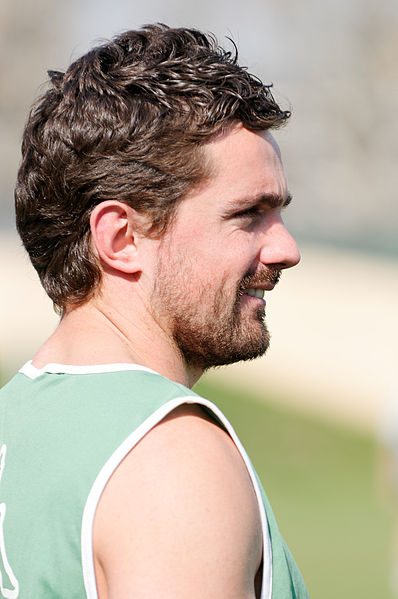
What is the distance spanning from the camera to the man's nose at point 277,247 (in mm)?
1620

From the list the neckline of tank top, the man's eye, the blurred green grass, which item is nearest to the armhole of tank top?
the neckline of tank top

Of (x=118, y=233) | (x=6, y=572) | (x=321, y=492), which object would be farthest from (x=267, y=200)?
(x=321, y=492)

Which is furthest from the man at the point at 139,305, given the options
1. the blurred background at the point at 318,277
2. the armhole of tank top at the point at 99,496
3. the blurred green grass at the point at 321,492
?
the blurred green grass at the point at 321,492

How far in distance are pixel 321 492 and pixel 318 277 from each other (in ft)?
14.8

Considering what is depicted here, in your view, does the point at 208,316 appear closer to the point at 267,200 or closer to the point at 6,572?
the point at 267,200

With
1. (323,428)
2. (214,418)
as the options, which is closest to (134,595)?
(214,418)

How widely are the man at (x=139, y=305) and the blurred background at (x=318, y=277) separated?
90 centimetres

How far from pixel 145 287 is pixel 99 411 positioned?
33cm

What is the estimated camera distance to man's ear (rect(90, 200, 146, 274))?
155 centimetres

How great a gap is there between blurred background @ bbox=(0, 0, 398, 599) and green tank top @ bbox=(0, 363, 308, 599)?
1.37 meters

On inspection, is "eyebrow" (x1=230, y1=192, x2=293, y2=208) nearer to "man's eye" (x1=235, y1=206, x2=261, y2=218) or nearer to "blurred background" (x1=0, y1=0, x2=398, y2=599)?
"man's eye" (x1=235, y1=206, x2=261, y2=218)

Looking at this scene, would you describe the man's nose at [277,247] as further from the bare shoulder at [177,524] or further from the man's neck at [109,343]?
the bare shoulder at [177,524]

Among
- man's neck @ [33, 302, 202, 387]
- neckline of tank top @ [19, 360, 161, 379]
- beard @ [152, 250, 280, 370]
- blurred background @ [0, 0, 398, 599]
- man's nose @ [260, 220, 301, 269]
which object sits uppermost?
blurred background @ [0, 0, 398, 599]

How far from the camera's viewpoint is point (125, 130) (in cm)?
156
